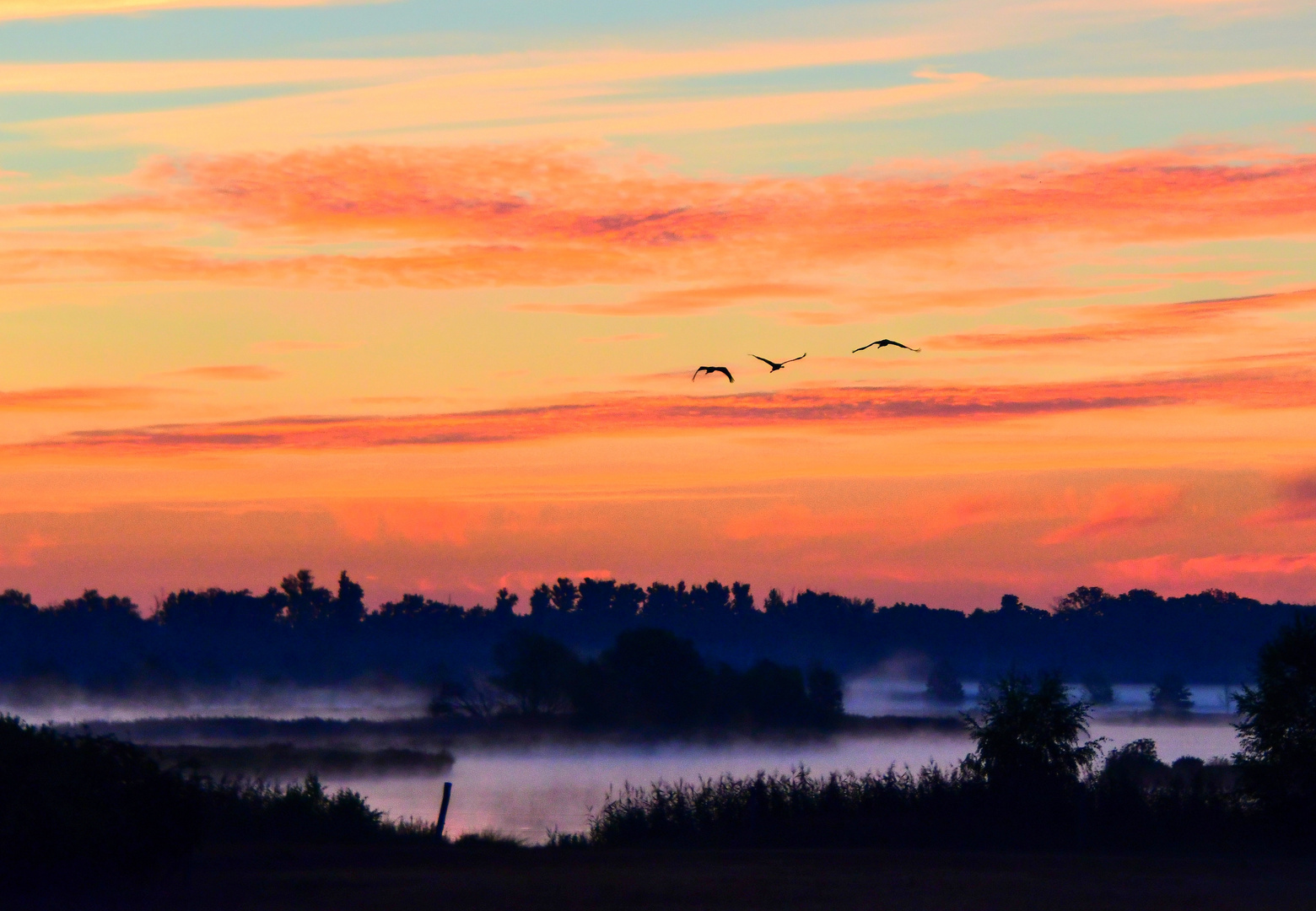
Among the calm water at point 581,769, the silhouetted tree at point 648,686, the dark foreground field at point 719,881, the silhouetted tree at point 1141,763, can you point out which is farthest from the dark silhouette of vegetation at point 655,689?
the dark foreground field at point 719,881

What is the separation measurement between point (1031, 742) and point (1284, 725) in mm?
6052

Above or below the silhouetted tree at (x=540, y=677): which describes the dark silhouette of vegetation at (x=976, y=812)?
below

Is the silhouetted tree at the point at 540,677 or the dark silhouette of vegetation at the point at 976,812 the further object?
the silhouetted tree at the point at 540,677

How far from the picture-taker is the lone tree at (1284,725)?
36.8 meters

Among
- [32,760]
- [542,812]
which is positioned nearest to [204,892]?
[32,760]

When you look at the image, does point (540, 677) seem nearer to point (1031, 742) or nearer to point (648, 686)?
point (648, 686)

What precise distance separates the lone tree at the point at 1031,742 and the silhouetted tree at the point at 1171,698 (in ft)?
514

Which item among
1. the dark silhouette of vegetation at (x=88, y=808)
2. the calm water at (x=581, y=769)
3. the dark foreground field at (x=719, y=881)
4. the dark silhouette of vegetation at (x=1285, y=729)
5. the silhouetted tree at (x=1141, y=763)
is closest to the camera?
the dark silhouette of vegetation at (x=88, y=808)

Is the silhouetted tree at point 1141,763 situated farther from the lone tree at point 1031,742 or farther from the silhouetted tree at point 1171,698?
the silhouetted tree at point 1171,698

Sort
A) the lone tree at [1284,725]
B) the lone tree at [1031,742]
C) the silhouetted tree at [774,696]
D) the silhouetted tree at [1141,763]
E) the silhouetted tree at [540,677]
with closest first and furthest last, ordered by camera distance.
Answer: the lone tree at [1284,725] → the lone tree at [1031,742] → the silhouetted tree at [1141,763] → the silhouetted tree at [774,696] → the silhouetted tree at [540,677]

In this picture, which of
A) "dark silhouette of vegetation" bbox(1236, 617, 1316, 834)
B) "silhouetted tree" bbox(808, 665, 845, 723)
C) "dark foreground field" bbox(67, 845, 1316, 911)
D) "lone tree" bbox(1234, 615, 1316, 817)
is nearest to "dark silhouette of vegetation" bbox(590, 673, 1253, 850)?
"dark silhouette of vegetation" bbox(1236, 617, 1316, 834)

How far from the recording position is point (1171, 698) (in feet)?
626

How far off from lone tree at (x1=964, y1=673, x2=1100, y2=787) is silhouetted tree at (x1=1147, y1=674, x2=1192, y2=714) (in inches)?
6167

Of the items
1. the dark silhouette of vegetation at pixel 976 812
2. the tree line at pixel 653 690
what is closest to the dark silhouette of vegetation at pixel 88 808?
the dark silhouette of vegetation at pixel 976 812
